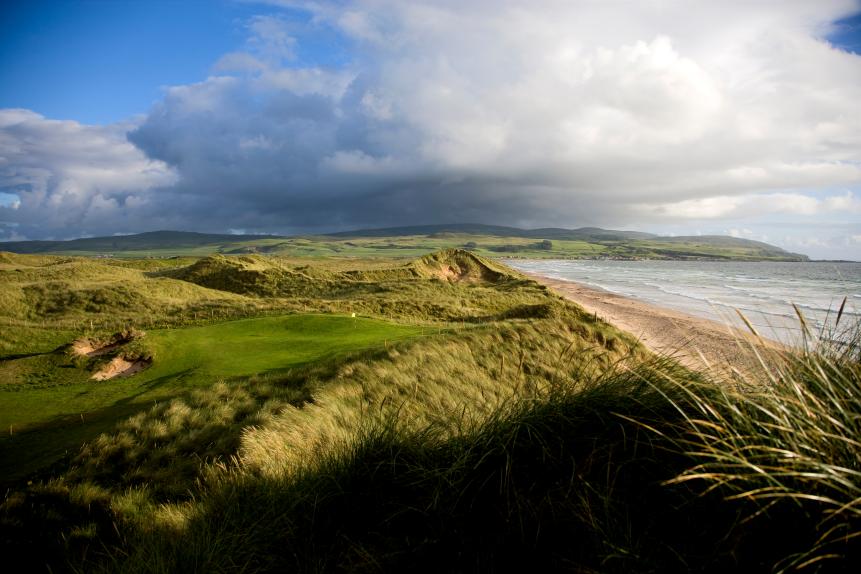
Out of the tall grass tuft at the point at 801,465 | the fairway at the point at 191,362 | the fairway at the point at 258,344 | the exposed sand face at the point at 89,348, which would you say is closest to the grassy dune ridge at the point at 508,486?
the tall grass tuft at the point at 801,465

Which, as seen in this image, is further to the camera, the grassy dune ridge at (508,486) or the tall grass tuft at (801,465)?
the grassy dune ridge at (508,486)

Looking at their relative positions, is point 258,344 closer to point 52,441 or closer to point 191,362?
point 191,362

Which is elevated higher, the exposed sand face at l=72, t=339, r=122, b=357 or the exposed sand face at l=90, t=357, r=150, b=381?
the exposed sand face at l=72, t=339, r=122, b=357

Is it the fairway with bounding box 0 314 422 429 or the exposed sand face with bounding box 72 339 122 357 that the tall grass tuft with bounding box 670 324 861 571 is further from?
the exposed sand face with bounding box 72 339 122 357

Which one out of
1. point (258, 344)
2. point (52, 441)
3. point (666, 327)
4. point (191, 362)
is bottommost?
point (666, 327)

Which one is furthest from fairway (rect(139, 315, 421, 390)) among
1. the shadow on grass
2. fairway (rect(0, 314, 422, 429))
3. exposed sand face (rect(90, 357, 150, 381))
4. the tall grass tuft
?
the tall grass tuft

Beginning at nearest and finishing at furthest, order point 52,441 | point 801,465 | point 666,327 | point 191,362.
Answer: point 801,465, point 52,441, point 191,362, point 666,327

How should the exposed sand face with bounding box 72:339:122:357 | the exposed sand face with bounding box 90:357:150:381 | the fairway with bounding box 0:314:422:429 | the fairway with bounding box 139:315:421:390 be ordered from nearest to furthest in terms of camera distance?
1. the fairway with bounding box 0:314:422:429
2. the exposed sand face with bounding box 90:357:150:381
3. the fairway with bounding box 139:315:421:390
4. the exposed sand face with bounding box 72:339:122:357

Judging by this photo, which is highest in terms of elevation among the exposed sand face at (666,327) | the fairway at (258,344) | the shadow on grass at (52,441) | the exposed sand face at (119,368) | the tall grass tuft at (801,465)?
the tall grass tuft at (801,465)

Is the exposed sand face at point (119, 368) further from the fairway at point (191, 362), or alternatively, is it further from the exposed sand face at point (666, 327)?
the exposed sand face at point (666, 327)

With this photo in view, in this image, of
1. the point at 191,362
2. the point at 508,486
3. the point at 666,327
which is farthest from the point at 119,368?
the point at 666,327

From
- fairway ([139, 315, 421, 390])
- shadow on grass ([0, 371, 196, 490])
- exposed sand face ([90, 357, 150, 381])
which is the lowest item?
shadow on grass ([0, 371, 196, 490])

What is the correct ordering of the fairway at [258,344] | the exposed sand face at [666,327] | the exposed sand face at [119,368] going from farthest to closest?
1. the exposed sand face at [666,327]
2. the fairway at [258,344]
3. the exposed sand face at [119,368]

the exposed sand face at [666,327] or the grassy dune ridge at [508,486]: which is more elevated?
the grassy dune ridge at [508,486]
